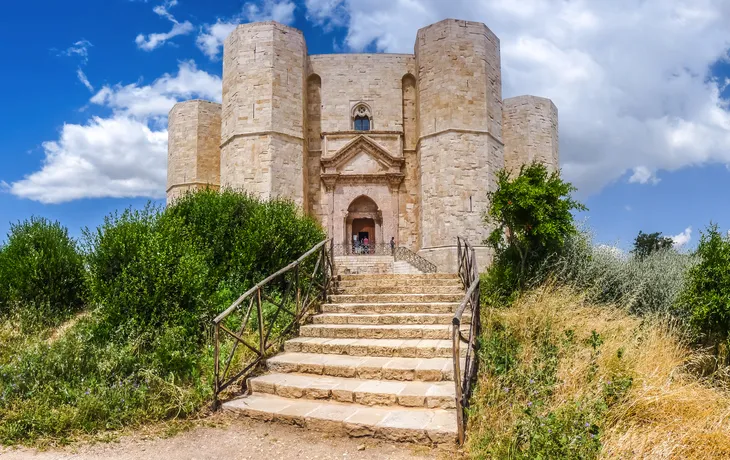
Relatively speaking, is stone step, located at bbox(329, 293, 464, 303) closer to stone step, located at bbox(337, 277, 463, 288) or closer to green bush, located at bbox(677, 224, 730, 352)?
stone step, located at bbox(337, 277, 463, 288)

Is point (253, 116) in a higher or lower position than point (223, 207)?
higher

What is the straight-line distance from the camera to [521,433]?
10.9 feet

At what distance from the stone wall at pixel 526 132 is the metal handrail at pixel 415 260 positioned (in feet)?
22.4

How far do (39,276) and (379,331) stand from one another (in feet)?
21.8

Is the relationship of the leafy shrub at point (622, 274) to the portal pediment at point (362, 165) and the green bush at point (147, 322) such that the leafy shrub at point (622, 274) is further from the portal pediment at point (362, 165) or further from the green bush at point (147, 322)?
the portal pediment at point (362, 165)

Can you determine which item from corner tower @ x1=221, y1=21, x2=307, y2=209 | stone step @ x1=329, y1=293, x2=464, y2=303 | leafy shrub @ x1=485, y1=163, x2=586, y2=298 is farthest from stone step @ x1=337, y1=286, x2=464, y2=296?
corner tower @ x1=221, y1=21, x2=307, y2=209

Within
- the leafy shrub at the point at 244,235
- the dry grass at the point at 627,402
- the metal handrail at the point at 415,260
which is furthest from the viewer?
the metal handrail at the point at 415,260

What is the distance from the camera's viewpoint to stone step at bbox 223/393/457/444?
145 inches

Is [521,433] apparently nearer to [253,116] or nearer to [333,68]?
[253,116]

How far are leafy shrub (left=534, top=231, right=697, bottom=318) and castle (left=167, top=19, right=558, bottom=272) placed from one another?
18.1ft

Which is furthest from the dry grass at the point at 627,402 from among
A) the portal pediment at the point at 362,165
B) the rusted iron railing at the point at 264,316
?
the portal pediment at the point at 362,165

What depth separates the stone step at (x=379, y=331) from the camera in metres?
5.96

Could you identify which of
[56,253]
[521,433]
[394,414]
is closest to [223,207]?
[56,253]

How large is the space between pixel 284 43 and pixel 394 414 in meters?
15.4
